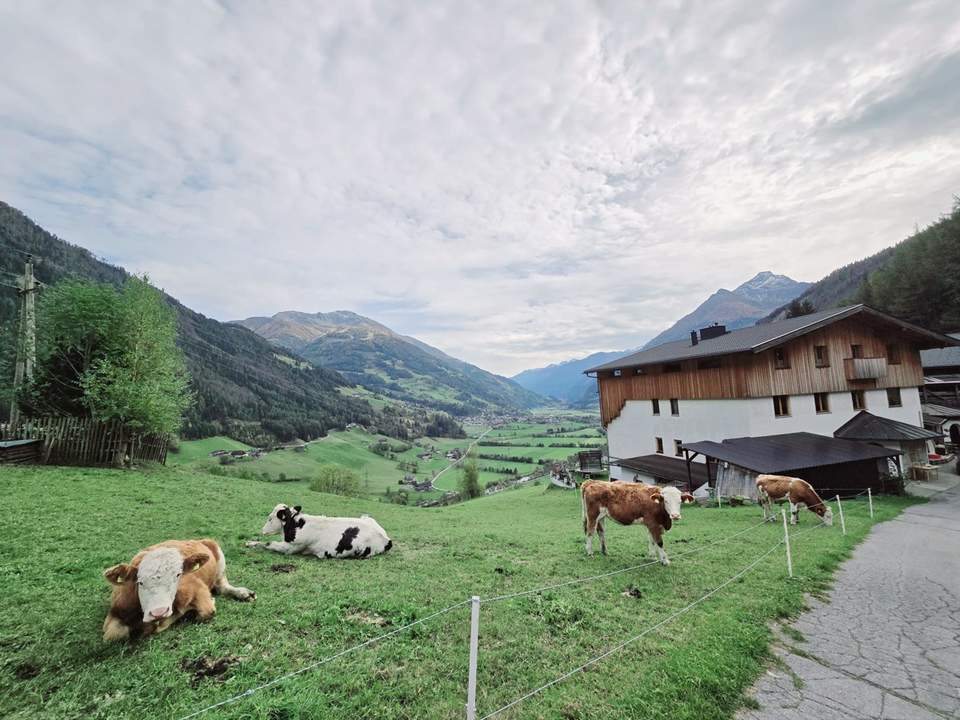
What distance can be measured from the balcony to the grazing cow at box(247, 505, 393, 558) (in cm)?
3457

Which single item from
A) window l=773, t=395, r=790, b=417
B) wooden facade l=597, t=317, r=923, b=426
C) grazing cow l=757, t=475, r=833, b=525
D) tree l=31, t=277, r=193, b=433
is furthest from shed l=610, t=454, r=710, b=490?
tree l=31, t=277, r=193, b=433

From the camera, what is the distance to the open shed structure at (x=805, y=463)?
2098 centimetres

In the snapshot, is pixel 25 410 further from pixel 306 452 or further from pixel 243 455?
pixel 306 452

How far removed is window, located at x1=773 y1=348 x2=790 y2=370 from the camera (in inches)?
1041

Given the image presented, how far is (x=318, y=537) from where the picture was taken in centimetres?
900

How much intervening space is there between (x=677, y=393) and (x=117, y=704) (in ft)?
111

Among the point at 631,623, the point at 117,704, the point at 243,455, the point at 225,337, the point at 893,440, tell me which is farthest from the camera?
the point at 225,337

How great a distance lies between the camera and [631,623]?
6.24 metres

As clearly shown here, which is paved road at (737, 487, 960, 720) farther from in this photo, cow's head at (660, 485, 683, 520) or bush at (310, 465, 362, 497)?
bush at (310, 465, 362, 497)

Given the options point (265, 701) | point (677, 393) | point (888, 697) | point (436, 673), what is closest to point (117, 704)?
point (265, 701)

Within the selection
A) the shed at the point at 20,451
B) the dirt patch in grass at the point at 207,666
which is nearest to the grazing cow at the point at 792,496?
the dirt patch in grass at the point at 207,666

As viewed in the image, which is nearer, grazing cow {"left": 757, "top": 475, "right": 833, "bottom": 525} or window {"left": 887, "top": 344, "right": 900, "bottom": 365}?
Result: grazing cow {"left": 757, "top": 475, "right": 833, "bottom": 525}

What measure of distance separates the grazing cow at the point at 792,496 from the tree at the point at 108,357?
27924mm

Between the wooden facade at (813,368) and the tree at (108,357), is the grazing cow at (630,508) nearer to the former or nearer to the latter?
the tree at (108,357)
